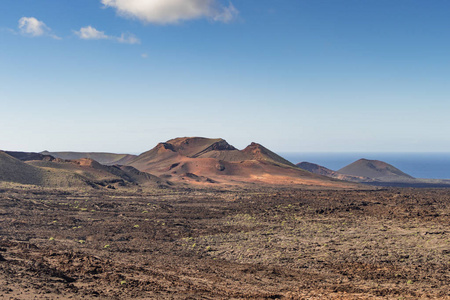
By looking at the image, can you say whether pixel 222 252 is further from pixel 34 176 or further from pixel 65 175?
pixel 34 176

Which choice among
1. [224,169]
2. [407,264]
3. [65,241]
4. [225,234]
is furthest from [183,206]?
[224,169]

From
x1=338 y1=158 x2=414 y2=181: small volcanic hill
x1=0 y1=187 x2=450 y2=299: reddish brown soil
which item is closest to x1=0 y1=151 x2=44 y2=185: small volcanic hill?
x1=0 y1=187 x2=450 y2=299: reddish brown soil

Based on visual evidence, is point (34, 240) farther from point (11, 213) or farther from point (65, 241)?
point (11, 213)

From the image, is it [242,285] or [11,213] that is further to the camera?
[11,213]

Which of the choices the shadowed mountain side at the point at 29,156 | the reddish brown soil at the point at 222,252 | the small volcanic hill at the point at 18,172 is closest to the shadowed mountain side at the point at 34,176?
the small volcanic hill at the point at 18,172

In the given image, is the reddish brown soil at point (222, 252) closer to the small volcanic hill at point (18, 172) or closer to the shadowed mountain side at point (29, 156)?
the small volcanic hill at point (18, 172)

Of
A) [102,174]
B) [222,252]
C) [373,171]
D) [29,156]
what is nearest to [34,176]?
[102,174]

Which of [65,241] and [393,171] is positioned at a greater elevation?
[393,171]
